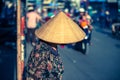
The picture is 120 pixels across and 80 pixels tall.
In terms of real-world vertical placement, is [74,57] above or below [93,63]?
below

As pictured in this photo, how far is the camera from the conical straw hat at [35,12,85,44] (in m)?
3.19

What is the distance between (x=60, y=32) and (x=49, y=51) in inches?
14.8

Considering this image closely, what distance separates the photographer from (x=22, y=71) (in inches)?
159

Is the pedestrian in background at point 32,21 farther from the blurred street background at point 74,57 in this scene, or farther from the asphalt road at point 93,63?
the asphalt road at point 93,63

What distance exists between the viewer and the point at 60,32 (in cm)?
328

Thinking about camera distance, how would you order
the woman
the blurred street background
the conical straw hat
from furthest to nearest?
the blurred street background
the conical straw hat
the woman

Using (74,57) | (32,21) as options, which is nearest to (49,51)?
(74,57)

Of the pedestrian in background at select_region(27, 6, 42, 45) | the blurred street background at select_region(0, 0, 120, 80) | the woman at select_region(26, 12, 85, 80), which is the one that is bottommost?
the blurred street background at select_region(0, 0, 120, 80)

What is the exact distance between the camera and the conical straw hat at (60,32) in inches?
126

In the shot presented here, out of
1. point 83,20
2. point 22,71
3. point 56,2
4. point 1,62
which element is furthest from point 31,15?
point 56,2

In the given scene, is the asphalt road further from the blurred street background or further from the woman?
the woman

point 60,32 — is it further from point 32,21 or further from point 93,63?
point 32,21

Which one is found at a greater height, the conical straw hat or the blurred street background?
the conical straw hat

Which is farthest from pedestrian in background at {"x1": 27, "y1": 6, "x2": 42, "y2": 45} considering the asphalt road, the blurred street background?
the asphalt road
